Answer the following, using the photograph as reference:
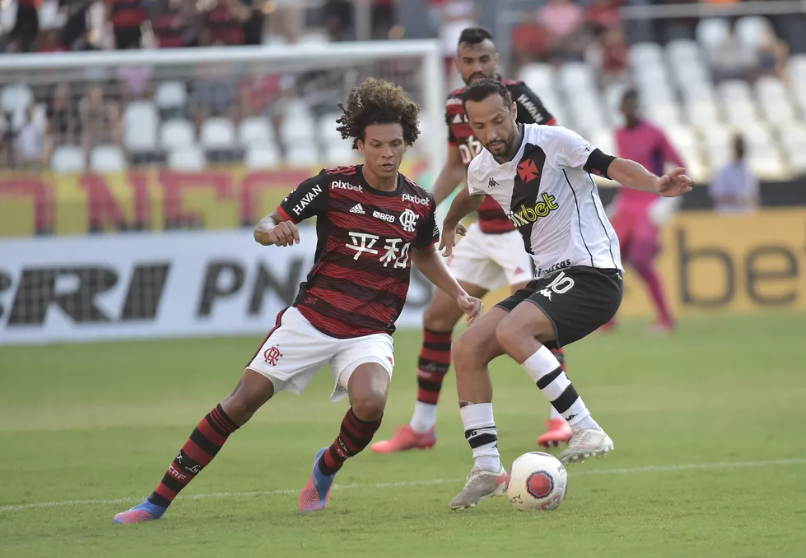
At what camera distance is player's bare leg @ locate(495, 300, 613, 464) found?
5922mm

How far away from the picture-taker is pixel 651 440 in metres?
8.16

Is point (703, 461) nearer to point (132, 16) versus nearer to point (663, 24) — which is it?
point (132, 16)

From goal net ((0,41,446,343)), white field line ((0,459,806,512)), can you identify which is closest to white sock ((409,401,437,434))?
white field line ((0,459,806,512))

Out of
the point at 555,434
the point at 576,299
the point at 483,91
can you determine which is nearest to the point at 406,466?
the point at 555,434

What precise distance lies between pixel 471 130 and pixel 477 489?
9.73ft

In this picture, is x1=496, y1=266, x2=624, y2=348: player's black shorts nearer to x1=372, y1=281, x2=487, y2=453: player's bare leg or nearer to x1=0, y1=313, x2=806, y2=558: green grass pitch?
x1=0, y1=313, x2=806, y2=558: green grass pitch

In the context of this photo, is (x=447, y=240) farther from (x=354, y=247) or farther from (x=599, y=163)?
(x=599, y=163)

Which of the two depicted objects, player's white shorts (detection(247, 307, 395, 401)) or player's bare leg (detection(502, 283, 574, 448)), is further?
player's bare leg (detection(502, 283, 574, 448))

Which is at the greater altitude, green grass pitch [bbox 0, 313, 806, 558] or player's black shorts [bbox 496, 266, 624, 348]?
player's black shorts [bbox 496, 266, 624, 348]

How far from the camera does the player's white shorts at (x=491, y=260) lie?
828 centimetres

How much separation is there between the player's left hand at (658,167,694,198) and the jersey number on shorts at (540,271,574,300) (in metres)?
0.72

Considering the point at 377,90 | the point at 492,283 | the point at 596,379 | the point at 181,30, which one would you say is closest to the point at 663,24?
the point at 181,30

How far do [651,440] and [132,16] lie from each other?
10.7 m

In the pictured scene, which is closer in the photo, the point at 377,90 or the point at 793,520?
the point at 793,520
